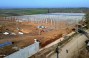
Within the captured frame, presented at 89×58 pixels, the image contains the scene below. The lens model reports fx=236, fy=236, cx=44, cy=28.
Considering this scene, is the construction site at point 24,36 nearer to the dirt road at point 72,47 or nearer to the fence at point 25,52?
the fence at point 25,52

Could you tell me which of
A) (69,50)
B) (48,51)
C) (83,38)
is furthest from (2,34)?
(48,51)

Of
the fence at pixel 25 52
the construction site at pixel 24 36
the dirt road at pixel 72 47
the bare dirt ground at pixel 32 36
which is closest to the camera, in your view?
the fence at pixel 25 52

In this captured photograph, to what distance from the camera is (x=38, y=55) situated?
13484mm

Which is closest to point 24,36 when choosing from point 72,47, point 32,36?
point 32,36

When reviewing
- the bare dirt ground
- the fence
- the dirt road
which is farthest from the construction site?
the dirt road

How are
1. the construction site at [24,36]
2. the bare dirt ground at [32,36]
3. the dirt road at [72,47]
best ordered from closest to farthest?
the dirt road at [72,47], the construction site at [24,36], the bare dirt ground at [32,36]

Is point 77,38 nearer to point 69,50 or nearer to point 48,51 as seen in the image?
point 69,50

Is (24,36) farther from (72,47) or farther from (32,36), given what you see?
(72,47)

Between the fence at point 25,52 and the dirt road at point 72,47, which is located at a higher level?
the fence at point 25,52

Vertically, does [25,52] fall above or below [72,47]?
above

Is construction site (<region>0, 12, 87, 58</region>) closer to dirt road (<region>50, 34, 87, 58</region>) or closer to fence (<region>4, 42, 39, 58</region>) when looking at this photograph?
A: fence (<region>4, 42, 39, 58</region>)

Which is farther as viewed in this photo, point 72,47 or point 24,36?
point 24,36

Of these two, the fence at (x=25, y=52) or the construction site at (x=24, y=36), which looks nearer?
the fence at (x=25, y=52)

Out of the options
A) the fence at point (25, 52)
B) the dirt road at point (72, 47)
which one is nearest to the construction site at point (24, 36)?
the fence at point (25, 52)
